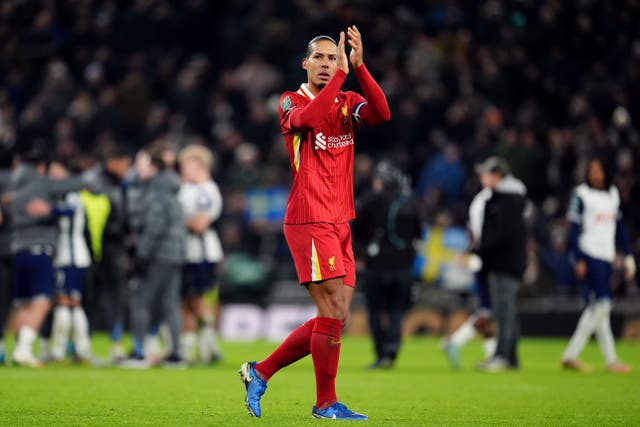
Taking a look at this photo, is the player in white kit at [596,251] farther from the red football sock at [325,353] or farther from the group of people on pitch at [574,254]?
the red football sock at [325,353]

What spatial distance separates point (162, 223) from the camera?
623 inches

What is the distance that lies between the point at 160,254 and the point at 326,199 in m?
6.91

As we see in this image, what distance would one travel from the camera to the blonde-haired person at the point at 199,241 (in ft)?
54.2

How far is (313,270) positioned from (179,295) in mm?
7504

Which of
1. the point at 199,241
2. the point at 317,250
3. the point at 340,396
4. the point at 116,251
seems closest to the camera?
the point at 317,250

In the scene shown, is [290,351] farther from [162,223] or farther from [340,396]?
[162,223]

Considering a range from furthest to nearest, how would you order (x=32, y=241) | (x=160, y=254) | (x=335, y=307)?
(x=160, y=254) → (x=32, y=241) → (x=335, y=307)

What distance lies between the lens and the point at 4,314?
17.7 m

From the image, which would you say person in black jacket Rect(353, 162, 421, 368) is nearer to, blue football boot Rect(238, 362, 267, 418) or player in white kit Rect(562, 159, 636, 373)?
player in white kit Rect(562, 159, 636, 373)

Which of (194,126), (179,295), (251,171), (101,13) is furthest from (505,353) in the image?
(101,13)

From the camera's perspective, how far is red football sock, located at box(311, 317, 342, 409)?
920 centimetres

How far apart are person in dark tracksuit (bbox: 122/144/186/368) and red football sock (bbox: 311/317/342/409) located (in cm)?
687

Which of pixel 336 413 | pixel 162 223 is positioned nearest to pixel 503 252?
pixel 162 223

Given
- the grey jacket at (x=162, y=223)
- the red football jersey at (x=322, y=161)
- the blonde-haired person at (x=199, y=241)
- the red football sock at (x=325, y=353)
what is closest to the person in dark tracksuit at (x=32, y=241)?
the grey jacket at (x=162, y=223)
